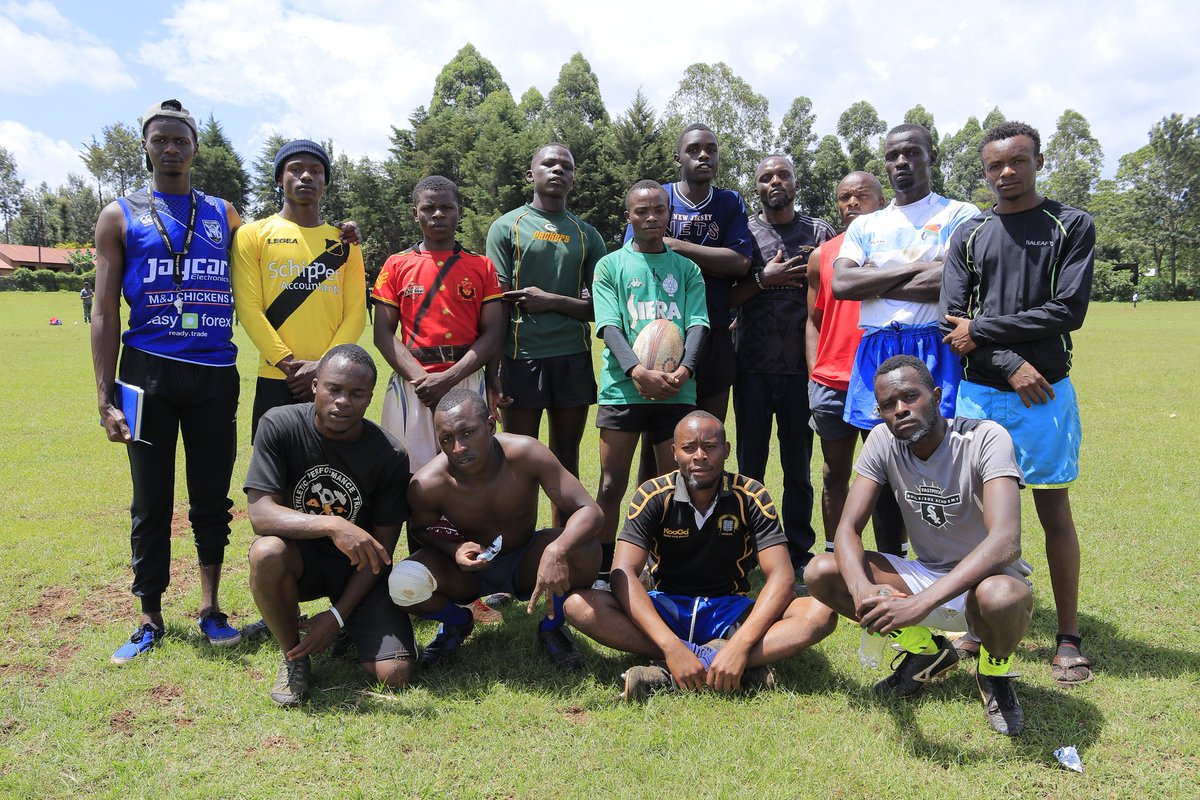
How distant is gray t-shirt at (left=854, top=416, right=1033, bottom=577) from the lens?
367cm

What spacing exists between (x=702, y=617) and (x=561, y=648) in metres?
0.74

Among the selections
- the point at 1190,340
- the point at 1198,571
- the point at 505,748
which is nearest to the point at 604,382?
the point at 505,748

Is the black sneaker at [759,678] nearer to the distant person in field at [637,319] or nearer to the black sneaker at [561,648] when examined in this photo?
the black sneaker at [561,648]

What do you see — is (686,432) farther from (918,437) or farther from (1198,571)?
(1198,571)

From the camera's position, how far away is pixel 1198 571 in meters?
5.34

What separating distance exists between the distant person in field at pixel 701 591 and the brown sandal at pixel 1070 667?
3.69 feet

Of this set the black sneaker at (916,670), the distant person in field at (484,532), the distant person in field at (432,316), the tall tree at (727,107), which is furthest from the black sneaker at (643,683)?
the tall tree at (727,107)

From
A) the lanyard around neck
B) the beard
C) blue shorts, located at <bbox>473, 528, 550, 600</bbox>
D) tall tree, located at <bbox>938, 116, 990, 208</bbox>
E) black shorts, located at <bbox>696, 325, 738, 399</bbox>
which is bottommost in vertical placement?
blue shorts, located at <bbox>473, 528, 550, 600</bbox>

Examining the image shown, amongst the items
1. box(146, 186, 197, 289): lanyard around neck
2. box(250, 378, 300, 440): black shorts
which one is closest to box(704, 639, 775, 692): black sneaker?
box(250, 378, 300, 440): black shorts

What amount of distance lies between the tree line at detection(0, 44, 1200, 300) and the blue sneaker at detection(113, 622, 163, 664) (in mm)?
35279

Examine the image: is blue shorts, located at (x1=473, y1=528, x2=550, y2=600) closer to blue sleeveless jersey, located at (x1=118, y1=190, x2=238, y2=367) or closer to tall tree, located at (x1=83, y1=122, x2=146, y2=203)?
blue sleeveless jersey, located at (x1=118, y1=190, x2=238, y2=367)

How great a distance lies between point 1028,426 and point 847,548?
1.14 meters

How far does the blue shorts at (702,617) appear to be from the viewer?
165 inches

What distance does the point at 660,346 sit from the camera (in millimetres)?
4793
